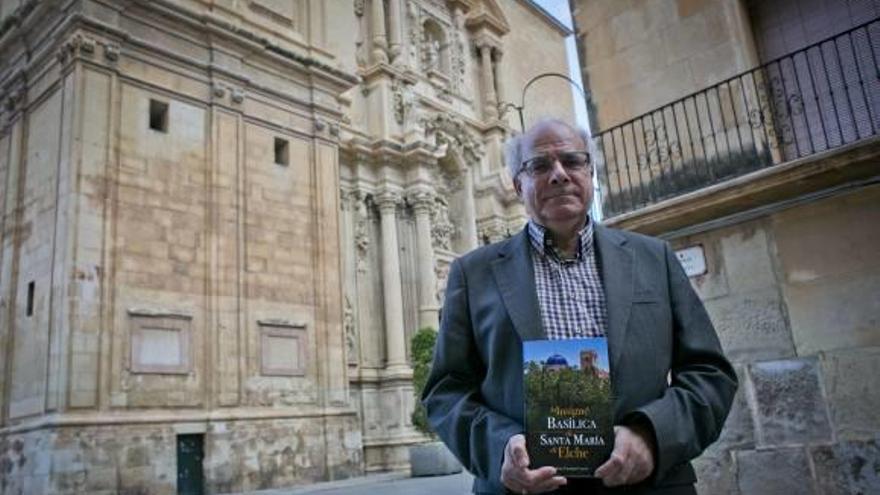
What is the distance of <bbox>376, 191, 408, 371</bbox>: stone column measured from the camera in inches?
785

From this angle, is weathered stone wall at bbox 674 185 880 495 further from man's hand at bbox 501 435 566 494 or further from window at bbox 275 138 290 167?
window at bbox 275 138 290 167

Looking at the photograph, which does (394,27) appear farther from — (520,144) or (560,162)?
(560,162)

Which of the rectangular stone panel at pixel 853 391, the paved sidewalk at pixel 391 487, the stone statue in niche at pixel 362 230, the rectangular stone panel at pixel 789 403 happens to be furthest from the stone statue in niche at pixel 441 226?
the rectangular stone panel at pixel 853 391

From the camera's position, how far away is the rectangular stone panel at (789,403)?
5645 mm

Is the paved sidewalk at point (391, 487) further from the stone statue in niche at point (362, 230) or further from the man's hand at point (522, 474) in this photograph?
the man's hand at point (522, 474)

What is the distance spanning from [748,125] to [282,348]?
10894 mm

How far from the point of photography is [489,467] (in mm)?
1948

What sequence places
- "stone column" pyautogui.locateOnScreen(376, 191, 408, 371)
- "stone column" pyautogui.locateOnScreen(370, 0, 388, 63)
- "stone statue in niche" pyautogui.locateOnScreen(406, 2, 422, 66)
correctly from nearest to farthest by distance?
"stone column" pyautogui.locateOnScreen(376, 191, 408, 371), "stone column" pyautogui.locateOnScreen(370, 0, 388, 63), "stone statue in niche" pyautogui.locateOnScreen(406, 2, 422, 66)

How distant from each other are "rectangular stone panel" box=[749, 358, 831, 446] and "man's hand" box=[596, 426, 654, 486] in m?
4.58

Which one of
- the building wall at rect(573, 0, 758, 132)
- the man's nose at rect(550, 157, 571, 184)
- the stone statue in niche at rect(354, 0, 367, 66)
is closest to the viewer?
the man's nose at rect(550, 157, 571, 184)

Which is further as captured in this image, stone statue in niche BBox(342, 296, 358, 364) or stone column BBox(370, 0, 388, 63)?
stone column BBox(370, 0, 388, 63)

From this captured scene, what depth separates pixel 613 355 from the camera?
197 cm

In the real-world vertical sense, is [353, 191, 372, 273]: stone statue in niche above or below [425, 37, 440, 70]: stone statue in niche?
below

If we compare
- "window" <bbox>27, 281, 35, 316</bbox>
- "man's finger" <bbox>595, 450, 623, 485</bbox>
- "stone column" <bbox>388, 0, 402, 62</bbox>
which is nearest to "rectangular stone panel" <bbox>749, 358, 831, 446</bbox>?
"man's finger" <bbox>595, 450, 623, 485</bbox>
